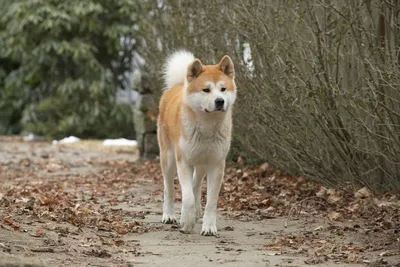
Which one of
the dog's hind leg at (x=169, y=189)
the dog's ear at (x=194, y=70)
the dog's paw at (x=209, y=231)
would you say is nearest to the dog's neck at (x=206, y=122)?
the dog's ear at (x=194, y=70)

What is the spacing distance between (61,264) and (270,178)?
A: 216 inches

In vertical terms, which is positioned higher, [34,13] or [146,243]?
[34,13]

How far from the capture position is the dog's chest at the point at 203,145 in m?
7.06

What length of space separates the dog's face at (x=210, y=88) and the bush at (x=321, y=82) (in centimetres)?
82

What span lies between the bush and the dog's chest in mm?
965

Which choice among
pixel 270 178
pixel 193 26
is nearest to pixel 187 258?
pixel 270 178

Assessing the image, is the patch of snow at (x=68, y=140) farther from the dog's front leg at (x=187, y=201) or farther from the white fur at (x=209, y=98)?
the white fur at (x=209, y=98)

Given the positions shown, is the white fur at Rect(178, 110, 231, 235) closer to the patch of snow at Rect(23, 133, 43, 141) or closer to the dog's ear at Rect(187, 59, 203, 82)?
the dog's ear at Rect(187, 59, 203, 82)

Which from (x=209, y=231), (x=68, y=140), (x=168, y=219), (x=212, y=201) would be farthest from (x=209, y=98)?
(x=68, y=140)

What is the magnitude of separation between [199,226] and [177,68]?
5.21 ft

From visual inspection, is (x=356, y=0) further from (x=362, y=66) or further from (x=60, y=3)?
(x=60, y=3)

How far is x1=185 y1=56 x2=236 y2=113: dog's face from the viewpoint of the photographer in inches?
271

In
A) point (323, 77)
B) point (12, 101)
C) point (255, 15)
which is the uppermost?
point (255, 15)

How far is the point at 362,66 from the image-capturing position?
782 centimetres
